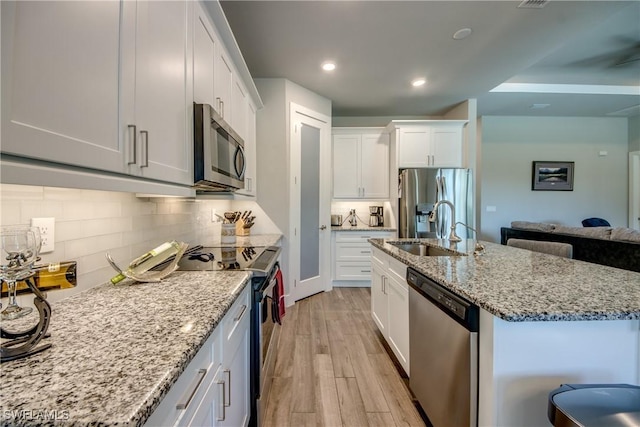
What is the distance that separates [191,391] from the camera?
0.70m

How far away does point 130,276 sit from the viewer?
3.59 ft

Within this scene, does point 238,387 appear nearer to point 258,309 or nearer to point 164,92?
point 258,309

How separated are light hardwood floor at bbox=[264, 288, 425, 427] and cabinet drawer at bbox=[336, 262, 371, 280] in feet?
3.66

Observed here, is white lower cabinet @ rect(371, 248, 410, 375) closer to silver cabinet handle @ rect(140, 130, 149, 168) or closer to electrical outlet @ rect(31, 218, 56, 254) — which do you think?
silver cabinet handle @ rect(140, 130, 149, 168)

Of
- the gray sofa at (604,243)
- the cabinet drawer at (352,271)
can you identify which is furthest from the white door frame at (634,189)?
the cabinet drawer at (352,271)

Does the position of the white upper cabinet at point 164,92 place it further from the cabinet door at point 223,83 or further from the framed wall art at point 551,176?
the framed wall art at point 551,176

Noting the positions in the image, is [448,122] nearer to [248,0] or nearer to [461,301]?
[248,0]

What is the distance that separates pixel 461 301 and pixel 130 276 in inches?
53.2

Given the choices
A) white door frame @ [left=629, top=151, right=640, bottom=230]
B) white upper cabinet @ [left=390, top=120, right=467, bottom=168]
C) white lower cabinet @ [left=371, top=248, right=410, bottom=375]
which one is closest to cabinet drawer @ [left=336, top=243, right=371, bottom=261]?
white upper cabinet @ [left=390, top=120, right=467, bottom=168]

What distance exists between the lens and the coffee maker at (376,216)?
15.0ft

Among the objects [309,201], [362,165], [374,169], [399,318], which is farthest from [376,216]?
[399,318]

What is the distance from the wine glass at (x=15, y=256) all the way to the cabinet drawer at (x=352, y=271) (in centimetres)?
358

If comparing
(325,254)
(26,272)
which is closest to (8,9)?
(26,272)

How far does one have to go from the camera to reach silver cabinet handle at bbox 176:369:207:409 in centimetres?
64
